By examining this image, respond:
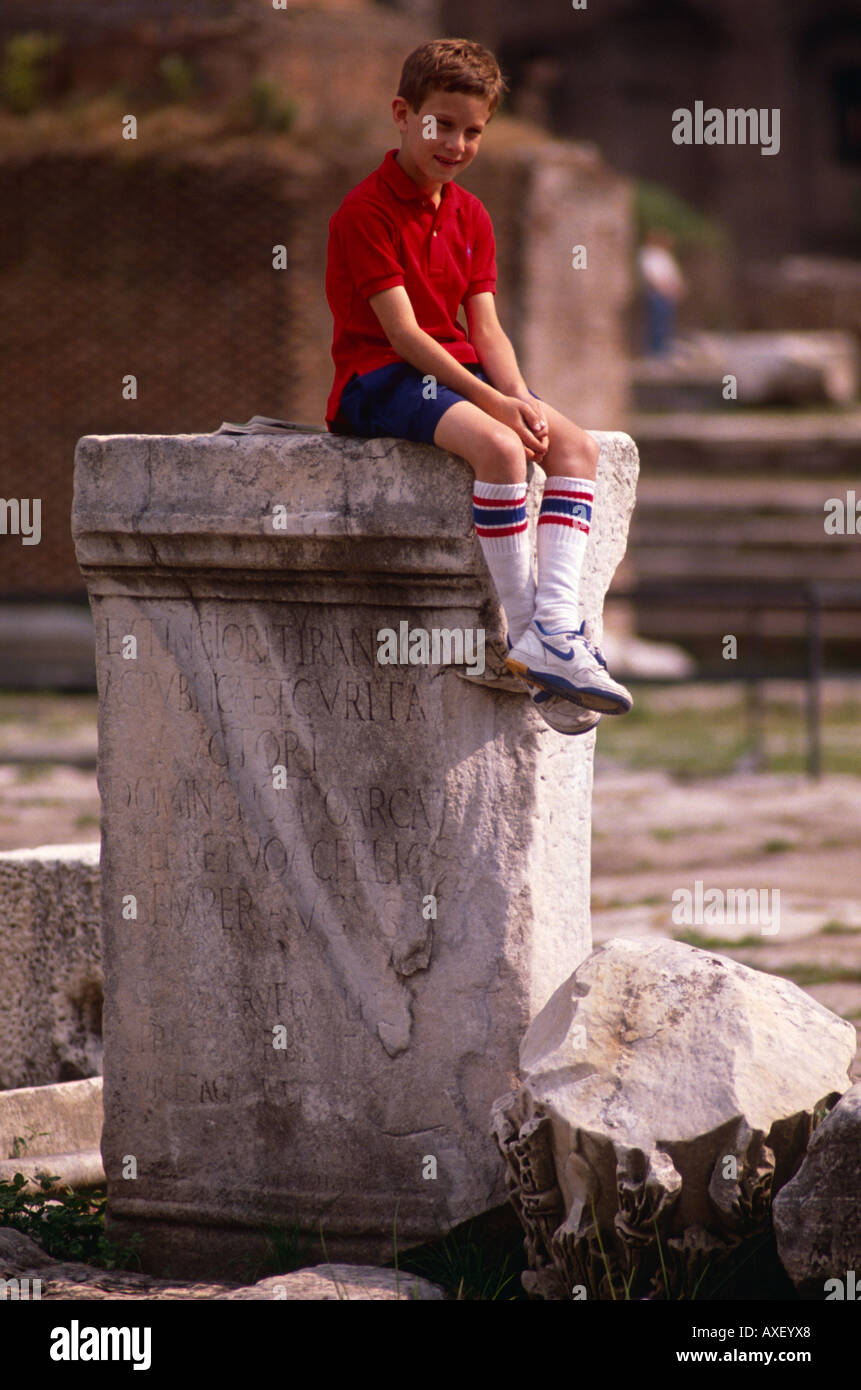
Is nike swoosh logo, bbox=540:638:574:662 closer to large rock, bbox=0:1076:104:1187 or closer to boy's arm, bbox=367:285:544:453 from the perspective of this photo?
boy's arm, bbox=367:285:544:453

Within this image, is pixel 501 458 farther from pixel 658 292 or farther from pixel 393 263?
pixel 658 292

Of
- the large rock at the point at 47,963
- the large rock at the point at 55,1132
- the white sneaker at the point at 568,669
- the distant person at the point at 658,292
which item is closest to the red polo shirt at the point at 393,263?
the white sneaker at the point at 568,669

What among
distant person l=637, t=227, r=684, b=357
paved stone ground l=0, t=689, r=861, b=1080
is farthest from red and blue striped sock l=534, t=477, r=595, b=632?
distant person l=637, t=227, r=684, b=357

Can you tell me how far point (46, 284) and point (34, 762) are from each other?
15.5ft

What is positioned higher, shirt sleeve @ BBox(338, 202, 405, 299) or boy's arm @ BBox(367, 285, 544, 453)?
shirt sleeve @ BBox(338, 202, 405, 299)

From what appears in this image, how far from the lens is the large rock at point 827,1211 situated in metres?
2.87

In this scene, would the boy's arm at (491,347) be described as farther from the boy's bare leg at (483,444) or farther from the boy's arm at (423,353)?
the boy's bare leg at (483,444)

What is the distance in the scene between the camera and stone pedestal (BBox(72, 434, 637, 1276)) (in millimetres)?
3322

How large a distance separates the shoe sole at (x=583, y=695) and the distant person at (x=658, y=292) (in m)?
17.0

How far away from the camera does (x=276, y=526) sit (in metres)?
3.32
